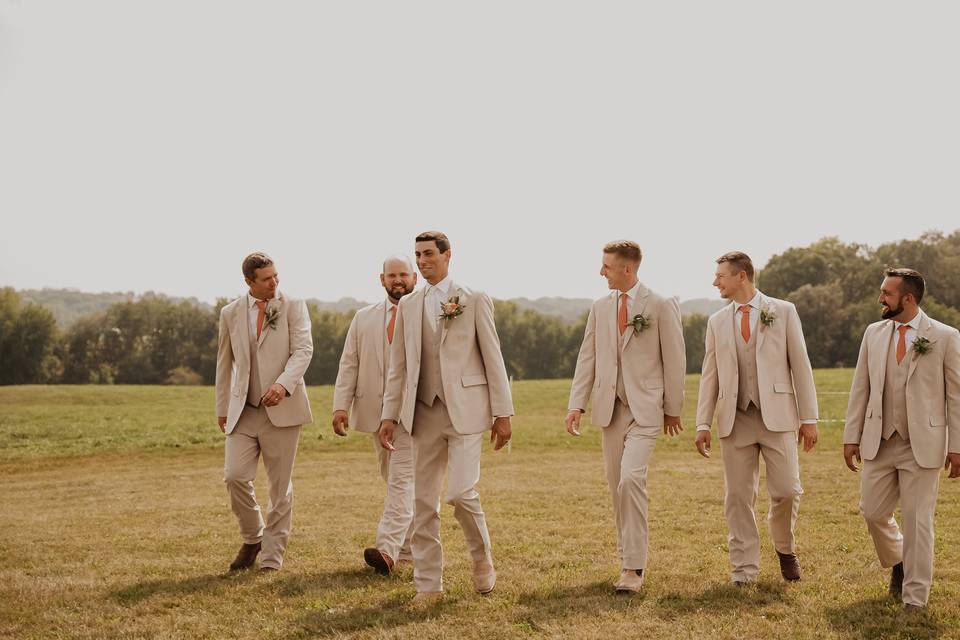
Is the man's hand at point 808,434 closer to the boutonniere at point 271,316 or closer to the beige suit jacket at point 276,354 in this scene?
the beige suit jacket at point 276,354

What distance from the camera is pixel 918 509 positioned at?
23.4 feet

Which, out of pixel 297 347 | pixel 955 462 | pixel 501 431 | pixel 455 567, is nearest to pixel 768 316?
pixel 955 462

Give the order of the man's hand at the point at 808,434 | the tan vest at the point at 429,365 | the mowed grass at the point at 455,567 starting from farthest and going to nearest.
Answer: the man's hand at the point at 808,434 < the tan vest at the point at 429,365 < the mowed grass at the point at 455,567

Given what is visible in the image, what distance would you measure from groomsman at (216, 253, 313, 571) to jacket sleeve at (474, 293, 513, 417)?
2019mm

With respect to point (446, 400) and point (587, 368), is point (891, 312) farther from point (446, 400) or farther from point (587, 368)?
point (446, 400)

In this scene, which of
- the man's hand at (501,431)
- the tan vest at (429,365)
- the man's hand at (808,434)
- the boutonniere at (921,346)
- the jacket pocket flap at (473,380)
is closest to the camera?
the boutonniere at (921,346)

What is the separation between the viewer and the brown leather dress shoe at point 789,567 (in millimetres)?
8156

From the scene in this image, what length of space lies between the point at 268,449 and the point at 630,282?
3.89 metres

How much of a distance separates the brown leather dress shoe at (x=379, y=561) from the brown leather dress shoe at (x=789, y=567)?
3.59 metres

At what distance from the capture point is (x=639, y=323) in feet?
26.2

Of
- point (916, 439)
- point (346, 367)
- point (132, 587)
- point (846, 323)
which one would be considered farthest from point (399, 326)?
point (846, 323)

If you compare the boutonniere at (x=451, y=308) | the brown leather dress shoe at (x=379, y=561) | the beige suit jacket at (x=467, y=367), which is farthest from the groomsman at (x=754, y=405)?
the brown leather dress shoe at (x=379, y=561)

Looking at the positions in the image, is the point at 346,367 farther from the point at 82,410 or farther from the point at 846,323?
the point at 846,323

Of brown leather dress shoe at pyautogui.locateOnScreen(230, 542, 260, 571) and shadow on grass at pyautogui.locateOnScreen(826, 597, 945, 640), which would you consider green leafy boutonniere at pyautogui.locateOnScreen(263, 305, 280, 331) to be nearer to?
brown leather dress shoe at pyautogui.locateOnScreen(230, 542, 260, 571)
